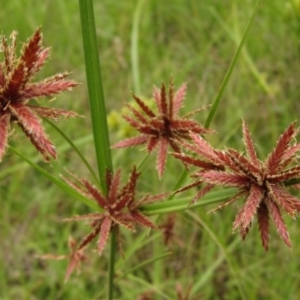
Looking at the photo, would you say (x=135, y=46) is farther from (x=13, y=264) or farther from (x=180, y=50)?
(x=180, y=50)

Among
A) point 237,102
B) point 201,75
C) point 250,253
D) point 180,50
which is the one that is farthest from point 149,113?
point 180,50

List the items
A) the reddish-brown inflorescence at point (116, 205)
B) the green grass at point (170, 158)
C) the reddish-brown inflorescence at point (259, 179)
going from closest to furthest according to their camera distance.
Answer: the reddish-brown inflorescence at point (259, 179) < the reddish-brown inflorescence at point (116, 205) < the green grass at point (170, 158)

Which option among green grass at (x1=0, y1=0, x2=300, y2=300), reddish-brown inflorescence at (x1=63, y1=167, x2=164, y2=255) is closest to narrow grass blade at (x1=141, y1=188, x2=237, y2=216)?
reddish-brown inflorescence at (x1=63, y1=167, x2=164, y2=255)

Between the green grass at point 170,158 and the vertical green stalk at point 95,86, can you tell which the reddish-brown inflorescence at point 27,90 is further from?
the green grass at point 170,158

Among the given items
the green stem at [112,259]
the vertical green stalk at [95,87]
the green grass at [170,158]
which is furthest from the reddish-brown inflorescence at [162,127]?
the green grass at [170,158]

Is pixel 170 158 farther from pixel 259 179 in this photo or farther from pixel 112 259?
pixel 259 179

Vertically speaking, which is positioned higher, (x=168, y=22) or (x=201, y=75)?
(x=168, y=22)
